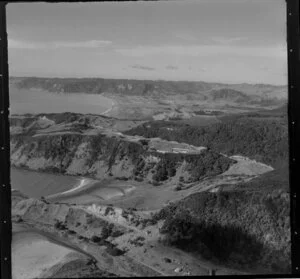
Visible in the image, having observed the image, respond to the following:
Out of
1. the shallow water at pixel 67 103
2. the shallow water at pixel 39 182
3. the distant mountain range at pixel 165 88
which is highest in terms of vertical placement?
the distant mountain range at pixel 165 88

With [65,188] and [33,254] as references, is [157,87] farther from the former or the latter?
[33,254]

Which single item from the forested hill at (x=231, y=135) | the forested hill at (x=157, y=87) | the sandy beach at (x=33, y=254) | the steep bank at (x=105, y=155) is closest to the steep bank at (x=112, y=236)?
the sandy beach at (x=33, y=254)

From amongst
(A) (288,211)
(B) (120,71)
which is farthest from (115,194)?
(A) (288,211)

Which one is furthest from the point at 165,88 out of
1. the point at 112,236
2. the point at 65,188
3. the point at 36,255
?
the point at 36,255

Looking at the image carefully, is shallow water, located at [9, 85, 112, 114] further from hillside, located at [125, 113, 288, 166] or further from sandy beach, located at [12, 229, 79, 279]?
sandy beach, located at [12, 229, 79, 279]

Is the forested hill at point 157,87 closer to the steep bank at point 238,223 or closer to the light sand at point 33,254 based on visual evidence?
the steep bank at point 238,223
